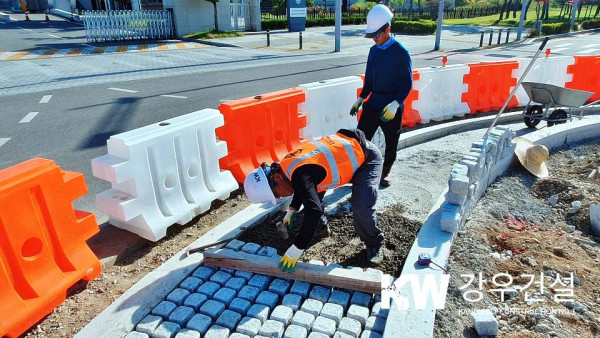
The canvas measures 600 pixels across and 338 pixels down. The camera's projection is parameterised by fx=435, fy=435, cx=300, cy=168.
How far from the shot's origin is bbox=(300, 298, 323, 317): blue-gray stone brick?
279 cm

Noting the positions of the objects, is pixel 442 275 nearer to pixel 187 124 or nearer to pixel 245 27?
pixel 187 124

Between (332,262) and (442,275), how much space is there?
2.80 ft

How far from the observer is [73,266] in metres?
3.08

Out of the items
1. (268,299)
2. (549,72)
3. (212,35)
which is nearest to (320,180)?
(268,299)

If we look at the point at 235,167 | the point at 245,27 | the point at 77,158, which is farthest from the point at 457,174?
the point at 245,27

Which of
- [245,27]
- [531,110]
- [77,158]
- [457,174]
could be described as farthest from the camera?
[245,27]

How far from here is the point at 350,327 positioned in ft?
8.73

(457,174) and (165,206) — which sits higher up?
(457,174)

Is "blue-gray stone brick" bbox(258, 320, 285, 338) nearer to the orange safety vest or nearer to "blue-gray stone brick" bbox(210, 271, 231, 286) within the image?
"blue-gray stone brick" bbox(210, 271, 231, 286)

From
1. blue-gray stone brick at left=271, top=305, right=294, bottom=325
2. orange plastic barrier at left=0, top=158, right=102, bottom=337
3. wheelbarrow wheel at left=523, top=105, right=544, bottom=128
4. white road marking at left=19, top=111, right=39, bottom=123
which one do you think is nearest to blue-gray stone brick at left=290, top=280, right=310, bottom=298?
blue-gray stone brick at left=271, top=305, right=294, bottom=325

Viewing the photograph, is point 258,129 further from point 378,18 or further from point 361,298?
point 361,298

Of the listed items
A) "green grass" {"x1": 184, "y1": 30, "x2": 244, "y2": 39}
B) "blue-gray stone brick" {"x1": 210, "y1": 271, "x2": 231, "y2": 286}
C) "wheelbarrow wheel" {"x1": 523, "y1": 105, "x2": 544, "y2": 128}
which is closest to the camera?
"blue-gray stone brick" {"x1": 210, "y1": 271, "x2": 231, "y2": 286}

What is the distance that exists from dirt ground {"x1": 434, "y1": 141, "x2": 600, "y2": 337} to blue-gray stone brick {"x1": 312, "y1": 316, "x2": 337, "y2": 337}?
0.65 meters

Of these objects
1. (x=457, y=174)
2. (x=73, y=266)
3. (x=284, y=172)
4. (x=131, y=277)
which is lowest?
(x=131, y=277)
